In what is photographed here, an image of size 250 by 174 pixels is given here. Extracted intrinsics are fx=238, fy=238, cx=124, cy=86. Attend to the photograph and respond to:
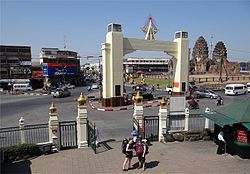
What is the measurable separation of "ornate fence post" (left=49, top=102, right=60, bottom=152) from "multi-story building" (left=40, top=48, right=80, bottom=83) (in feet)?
168

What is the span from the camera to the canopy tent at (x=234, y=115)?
32.2ft

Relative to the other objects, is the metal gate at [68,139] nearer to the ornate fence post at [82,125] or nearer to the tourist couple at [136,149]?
the ornate fence post at [82,125]

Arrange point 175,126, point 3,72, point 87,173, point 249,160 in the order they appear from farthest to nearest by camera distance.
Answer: point 3,72 → point 175,126 → point 249,160 → point 87,173

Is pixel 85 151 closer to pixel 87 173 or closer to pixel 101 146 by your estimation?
pixel 101 146

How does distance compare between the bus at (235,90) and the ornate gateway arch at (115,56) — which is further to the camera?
the bus at (235,90)

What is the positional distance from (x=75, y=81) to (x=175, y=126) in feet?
190

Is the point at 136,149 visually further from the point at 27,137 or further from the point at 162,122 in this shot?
the point at 27,137

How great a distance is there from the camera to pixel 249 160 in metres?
9.80

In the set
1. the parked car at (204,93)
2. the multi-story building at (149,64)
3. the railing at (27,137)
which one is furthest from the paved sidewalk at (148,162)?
the multi-story building at (149,64)

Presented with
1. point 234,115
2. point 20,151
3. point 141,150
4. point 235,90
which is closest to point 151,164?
point 141,150

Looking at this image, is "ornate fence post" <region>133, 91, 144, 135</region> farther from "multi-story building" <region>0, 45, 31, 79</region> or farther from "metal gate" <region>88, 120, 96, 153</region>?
"multi-story building" <region>0, 45, 31, 79</region>

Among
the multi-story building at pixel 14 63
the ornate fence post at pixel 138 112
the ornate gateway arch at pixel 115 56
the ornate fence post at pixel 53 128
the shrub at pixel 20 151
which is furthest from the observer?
the multi-story building at pixel 14 63

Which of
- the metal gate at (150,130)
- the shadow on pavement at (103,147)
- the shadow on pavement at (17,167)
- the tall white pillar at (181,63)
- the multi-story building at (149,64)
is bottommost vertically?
the shadow on pavement at (17,167)

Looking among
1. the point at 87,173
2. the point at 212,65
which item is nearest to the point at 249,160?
the point at 87,173
